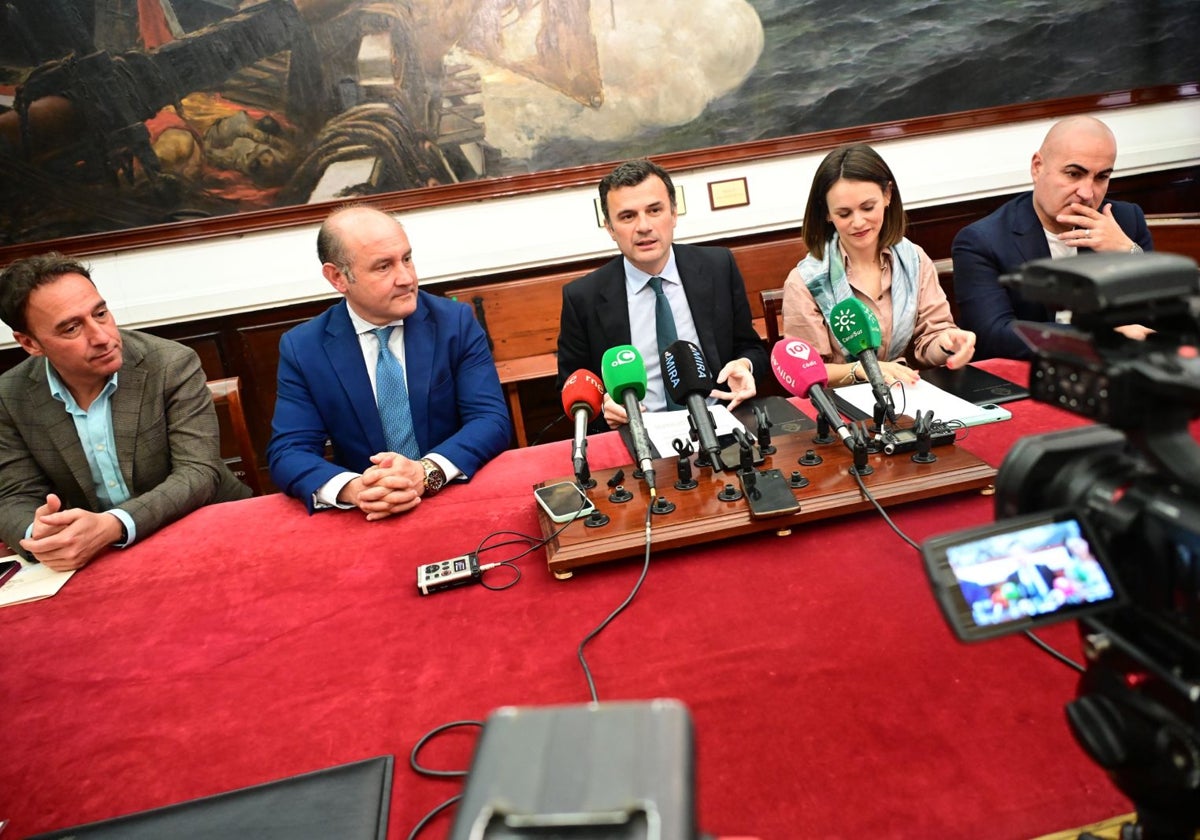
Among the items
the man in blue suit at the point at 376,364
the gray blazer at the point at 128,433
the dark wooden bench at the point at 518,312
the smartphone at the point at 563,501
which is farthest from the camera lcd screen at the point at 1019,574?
the dark wooden bench at the point at 518,312

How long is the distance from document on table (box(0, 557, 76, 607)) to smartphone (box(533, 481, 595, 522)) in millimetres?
1052

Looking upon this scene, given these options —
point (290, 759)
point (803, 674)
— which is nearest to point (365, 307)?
A: point (290, 759)

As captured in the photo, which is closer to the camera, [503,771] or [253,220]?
[503,771]

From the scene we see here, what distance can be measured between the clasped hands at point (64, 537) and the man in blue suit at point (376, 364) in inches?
18.9

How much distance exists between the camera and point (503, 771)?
496mm

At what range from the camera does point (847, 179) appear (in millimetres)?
2457

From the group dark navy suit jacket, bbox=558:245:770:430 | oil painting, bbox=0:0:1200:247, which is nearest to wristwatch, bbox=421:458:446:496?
dark navy suit jacket, bbox=558:245:770:430

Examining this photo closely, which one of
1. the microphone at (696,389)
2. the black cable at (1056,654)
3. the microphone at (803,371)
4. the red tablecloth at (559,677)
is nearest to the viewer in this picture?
the red tablecloth at (559,677)

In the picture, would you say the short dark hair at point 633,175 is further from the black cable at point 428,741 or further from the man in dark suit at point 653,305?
the black cable at point 428,741

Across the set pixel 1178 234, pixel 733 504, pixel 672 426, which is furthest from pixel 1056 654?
pixel 1178 234

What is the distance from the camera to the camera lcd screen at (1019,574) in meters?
0.65

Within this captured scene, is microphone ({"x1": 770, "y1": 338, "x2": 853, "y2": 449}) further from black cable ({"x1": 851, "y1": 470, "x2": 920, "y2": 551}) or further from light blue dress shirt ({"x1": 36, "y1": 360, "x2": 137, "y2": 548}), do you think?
light blue dress shirt ({"x1": 36, "y1": 360, "x2": 137, "y2": 548})

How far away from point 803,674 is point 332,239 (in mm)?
1917

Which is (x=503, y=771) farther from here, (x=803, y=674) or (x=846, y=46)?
(x=846, y=46)
